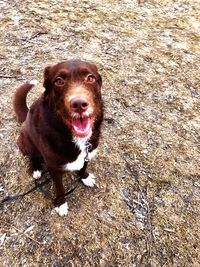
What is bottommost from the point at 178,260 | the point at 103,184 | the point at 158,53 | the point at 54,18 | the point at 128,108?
the point at 178,260

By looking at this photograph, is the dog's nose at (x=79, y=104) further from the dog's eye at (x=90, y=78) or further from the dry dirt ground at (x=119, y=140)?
the dry dirt ground at (x=119, y=140)

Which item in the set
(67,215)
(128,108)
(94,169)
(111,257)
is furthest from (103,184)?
(128,108)

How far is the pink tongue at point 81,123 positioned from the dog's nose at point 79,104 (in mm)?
221

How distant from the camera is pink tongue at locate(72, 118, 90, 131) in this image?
1776mm

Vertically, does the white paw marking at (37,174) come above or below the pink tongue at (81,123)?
below

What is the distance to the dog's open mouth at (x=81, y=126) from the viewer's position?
1.77 meters

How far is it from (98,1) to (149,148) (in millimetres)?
4854

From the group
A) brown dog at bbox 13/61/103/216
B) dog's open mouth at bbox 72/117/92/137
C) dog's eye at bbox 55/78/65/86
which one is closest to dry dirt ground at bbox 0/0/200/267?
brown dog at bbox 13/61/103/216

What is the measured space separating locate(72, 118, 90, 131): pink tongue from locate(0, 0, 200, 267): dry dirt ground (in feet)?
3.86

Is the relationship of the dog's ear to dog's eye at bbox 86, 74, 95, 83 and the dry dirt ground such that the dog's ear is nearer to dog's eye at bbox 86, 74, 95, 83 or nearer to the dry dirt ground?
dog's eye at bbox 86, 74, 95, 83

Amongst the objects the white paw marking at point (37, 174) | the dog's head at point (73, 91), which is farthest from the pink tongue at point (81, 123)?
the white paw marking at point (37, 174)

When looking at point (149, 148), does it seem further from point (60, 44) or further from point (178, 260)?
point (60, 44)

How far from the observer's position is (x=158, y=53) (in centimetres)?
458

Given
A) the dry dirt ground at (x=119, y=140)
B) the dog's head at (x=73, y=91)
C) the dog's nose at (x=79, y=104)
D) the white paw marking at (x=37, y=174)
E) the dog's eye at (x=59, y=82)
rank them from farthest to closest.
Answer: the white paw marking at (x=37, y=174) < the dry dirt ground at (x=119, y=140) < the dog's eye at (x=59, y=82) < the dog's head at (x=73, y=91) < the dog's nose at (x=79, y=104)
